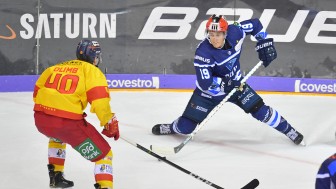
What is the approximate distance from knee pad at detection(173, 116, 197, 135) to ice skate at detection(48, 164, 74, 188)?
1.82 meters

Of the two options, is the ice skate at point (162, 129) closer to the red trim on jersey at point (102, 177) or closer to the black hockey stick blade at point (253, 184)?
the black hockey stick blade at point (253, 184)

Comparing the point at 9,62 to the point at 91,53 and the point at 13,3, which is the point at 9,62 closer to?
the point at 13,3

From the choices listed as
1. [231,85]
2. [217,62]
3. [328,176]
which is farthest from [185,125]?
[328,176]

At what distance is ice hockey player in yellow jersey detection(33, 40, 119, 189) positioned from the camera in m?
4.49

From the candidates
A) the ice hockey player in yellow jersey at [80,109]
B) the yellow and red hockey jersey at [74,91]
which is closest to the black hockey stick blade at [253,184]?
the ice hockey player in yellow jersey at [80,109]

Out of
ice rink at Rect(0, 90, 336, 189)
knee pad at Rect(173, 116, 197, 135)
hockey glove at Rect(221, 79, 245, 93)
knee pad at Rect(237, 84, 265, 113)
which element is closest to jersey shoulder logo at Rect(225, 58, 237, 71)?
hockey glove at Rect(221, 79, 245, 93)

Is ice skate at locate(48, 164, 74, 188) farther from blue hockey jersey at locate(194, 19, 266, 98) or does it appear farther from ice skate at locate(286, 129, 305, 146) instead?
ice skate at locate(286, 129, 305, 146)

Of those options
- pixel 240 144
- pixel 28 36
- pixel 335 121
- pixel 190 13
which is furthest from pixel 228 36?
pixel 28 36

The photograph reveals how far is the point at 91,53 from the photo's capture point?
478 centimetres

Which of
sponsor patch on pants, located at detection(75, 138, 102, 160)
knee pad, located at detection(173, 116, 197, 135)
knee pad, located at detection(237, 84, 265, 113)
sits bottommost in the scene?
knee pad, located at detection(173, 116, 197, 135)

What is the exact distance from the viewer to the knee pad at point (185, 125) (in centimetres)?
663

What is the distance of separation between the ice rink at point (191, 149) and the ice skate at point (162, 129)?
0.06 metres

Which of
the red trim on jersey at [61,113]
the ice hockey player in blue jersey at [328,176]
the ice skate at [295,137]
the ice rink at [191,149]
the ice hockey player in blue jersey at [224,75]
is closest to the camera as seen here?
the ice hockey player in blue jersey at [328,176]

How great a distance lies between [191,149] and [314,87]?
322 cm
